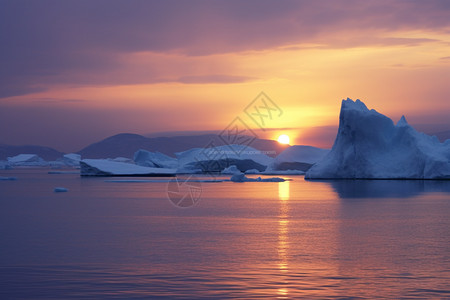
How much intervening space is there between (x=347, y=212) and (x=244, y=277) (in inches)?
401

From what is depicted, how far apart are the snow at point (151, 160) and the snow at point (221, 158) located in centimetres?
299

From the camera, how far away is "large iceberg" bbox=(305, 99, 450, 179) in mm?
35188

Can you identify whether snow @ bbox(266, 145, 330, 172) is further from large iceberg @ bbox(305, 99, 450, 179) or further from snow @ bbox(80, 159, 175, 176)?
large iceberg @ bbox(305, 99, 450, 179)

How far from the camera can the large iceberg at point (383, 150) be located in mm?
35188

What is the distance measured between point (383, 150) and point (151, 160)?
29448mm

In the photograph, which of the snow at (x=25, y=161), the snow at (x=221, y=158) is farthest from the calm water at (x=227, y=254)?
the snow at (x=25, y=161)

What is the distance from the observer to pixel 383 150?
3641 centimetres

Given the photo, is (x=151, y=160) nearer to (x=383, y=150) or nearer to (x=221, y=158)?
(x=221, y=158)

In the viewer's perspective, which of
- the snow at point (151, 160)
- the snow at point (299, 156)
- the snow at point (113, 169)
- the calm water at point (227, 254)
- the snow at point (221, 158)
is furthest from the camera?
the snow at point (151, 160)

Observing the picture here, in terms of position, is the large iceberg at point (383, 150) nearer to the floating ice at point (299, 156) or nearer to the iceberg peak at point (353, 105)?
the iceberg peak at point (353, 105)

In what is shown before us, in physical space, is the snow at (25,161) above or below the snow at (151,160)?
above

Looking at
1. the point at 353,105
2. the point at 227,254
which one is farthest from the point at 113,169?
the point at 227,254

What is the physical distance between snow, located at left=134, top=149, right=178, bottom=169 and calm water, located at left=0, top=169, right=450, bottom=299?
133 feet

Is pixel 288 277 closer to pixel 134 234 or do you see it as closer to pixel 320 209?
pixel 134 234
